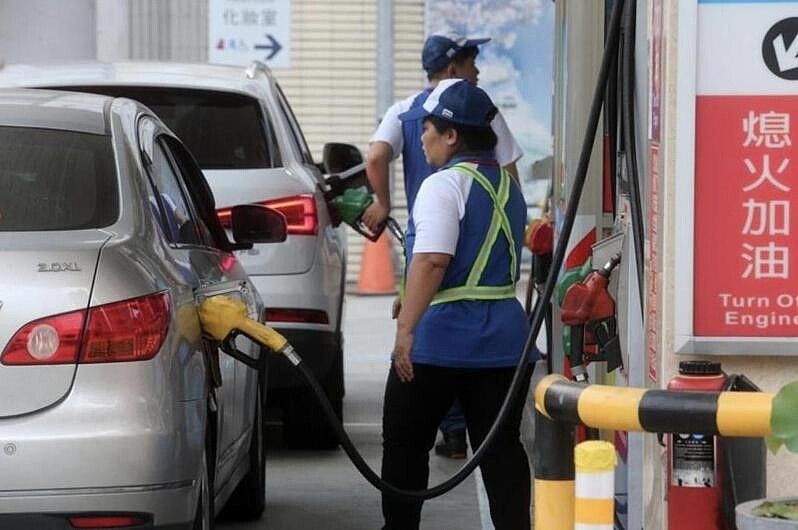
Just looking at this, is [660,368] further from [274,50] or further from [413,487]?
[274,50]

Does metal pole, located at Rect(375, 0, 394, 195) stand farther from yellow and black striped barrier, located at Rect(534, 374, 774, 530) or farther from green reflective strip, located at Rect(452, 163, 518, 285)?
yellow and black striped barrier, located at Rect(534, 374, 774, 530)

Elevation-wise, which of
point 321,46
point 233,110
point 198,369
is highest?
point 321,46

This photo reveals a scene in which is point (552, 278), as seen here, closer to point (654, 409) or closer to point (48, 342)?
point (48, 342)

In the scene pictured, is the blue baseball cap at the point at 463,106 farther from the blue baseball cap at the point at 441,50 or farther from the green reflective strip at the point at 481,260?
the blue baseball cap at the point at 441,50

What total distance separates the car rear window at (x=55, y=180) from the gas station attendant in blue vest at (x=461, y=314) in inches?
41.7

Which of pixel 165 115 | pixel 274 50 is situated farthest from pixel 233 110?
pixel 274 50

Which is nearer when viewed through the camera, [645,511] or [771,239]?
[771,239]

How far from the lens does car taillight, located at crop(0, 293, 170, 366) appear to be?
5062mm

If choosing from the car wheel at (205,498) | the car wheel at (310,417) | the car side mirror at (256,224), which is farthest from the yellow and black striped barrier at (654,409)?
the car wheel at (310,417)

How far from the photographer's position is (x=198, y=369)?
5.69m

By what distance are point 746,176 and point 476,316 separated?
1.51 meters

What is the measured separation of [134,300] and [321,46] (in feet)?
51.0

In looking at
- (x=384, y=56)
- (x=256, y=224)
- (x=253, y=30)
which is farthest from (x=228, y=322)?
(x=384, y=56)

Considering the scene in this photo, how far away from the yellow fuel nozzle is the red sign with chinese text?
158 centimetres
